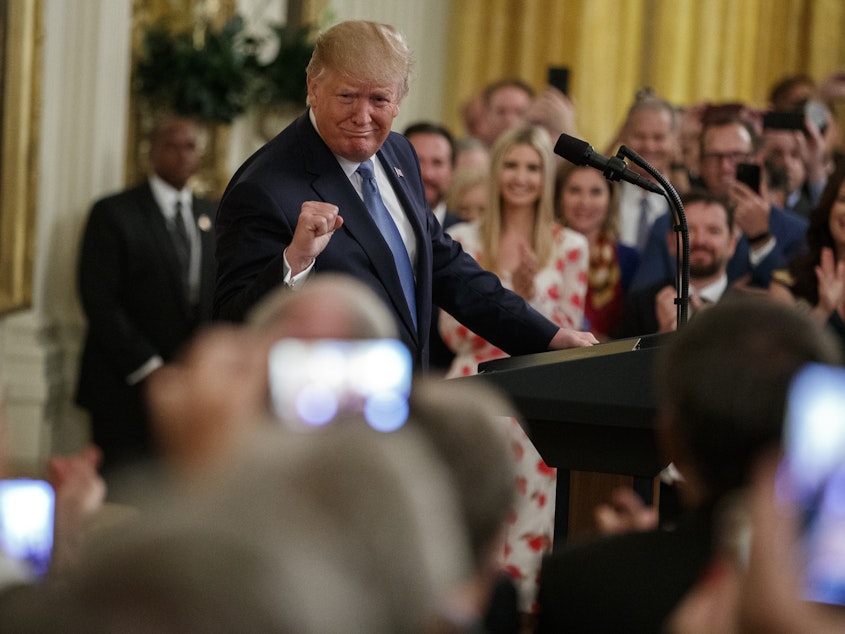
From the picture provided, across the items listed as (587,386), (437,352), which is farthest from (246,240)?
(437,352)

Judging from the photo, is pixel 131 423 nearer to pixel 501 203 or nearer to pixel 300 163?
pixel 501 203

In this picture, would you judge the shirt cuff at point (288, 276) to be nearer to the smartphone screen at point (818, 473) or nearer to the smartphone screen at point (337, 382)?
the smartphone screen at point (337, 382)

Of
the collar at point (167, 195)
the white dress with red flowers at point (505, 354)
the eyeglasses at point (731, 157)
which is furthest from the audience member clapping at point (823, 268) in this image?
the collar at point (167, 195)

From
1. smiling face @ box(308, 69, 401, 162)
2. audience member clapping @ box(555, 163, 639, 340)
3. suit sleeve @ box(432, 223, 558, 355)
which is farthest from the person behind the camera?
audience member clapping @ box(555, 163, 639, 340)

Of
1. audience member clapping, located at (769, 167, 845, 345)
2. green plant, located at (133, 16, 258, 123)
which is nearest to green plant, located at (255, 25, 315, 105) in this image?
green plant, located at (133, 16, 258, 123)

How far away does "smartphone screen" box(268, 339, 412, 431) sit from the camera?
1527mm

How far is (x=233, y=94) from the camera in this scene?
7.31 m

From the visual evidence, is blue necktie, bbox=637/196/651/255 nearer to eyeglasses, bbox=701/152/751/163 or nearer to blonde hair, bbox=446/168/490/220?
eyeglasses, bbox=701/152/751/163

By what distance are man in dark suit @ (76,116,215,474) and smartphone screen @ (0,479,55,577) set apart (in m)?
4.50

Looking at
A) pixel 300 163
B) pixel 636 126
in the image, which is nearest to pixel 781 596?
pixel 300 163

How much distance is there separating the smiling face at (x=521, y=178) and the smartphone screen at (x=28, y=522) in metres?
3.97

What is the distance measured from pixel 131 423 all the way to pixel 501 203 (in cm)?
196

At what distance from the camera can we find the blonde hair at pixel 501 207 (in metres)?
5.43

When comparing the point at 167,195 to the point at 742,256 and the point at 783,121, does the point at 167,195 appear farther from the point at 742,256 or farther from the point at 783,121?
the point at 783,121
